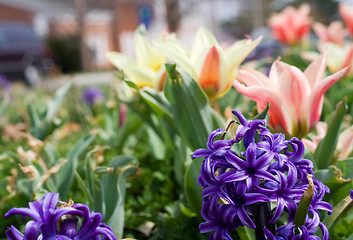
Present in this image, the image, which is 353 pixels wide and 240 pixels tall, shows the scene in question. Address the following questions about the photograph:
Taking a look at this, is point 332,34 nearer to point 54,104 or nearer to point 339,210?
point 54,104

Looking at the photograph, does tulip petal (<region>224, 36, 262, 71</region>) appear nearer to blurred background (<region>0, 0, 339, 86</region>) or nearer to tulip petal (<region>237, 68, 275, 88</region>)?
tulip petal (<region>237, 68, 275, 88</region>)

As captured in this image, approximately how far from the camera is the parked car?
45.6ft

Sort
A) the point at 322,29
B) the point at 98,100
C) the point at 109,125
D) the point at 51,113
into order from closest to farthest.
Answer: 1. the point at 51,113
2. the point at 109,125
3. the point at 322,29
4. the point at 98,100

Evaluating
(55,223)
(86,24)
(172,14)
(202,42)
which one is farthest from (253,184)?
(86,24)

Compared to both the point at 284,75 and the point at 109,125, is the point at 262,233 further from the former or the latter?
the point at 109,125

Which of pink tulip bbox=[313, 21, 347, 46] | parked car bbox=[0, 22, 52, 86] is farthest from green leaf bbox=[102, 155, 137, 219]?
parked car bbox=[0, 22, 52, 86]

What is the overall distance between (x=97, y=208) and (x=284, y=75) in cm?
61

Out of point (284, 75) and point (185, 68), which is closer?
point (284, 75)

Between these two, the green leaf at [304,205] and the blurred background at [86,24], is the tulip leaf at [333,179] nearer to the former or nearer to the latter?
the green leaf at [304,205]

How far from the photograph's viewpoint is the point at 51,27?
88.8 feet

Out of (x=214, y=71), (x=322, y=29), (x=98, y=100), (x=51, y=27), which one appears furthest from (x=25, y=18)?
(x=214, y=71)

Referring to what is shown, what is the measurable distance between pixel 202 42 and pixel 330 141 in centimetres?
52

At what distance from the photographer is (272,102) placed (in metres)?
1.12

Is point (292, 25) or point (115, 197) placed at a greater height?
point (292, 25)
